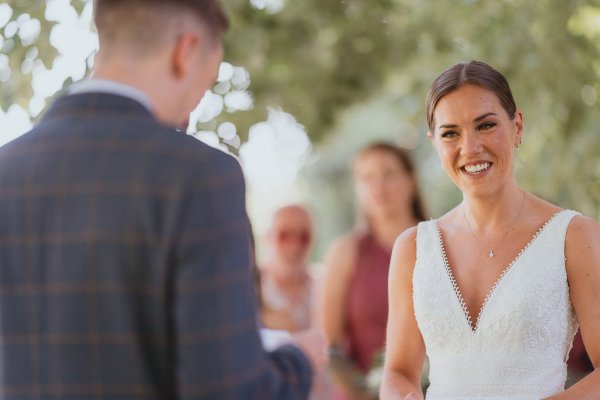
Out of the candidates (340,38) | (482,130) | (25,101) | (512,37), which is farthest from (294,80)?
(482,130)

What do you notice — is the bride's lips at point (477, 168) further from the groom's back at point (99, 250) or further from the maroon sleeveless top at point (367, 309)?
the maroon sleeveless top at point (367, 309)

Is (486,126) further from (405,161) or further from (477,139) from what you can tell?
(405,161)

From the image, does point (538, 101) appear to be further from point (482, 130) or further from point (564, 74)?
point (482, 130)

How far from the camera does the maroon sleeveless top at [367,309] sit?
5750 millimetres

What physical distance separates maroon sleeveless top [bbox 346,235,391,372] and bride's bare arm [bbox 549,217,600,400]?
2.77 m

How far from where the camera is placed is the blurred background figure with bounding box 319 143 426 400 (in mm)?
5762

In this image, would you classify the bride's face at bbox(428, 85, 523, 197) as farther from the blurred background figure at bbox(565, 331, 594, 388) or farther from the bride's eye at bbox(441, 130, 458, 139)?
the blurred background figure at bbox(565, 331, 594, 388)

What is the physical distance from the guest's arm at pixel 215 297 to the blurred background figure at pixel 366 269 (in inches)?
141

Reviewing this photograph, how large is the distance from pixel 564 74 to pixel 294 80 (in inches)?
70.7

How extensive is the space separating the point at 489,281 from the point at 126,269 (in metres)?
1.43

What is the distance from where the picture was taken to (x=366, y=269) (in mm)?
5863

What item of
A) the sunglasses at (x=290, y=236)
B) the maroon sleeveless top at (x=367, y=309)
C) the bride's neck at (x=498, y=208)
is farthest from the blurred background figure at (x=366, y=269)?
the bride's neck at (x=498, y=208)

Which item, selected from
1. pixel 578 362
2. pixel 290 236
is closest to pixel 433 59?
pixel 290 236

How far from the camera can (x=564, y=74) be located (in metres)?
6.04
